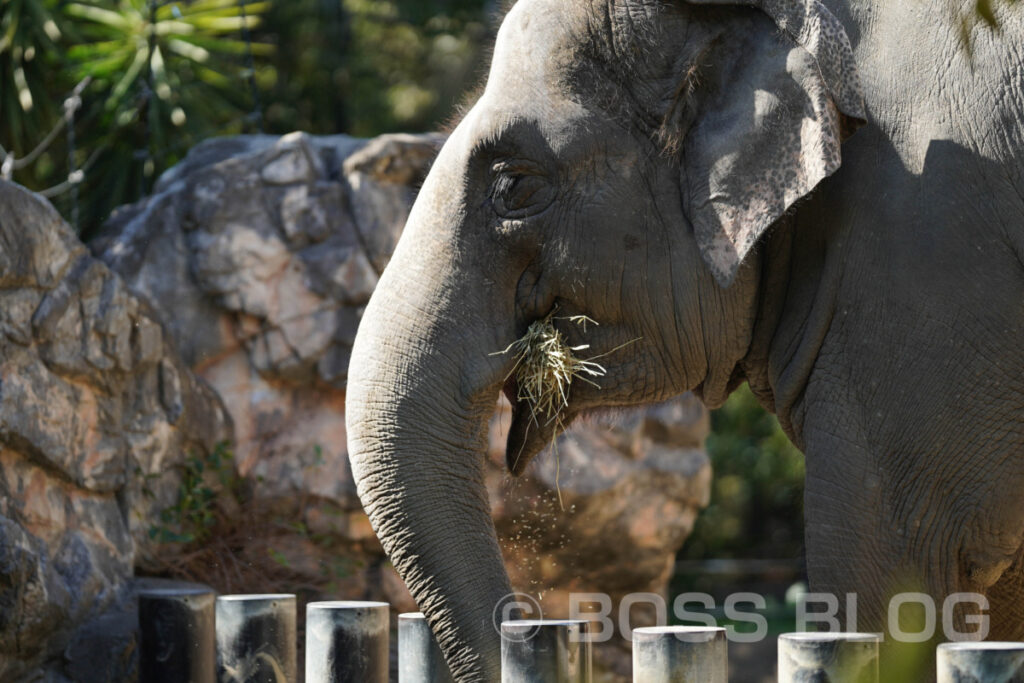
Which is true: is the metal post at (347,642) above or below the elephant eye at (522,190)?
below

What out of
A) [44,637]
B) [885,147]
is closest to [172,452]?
[44,637]

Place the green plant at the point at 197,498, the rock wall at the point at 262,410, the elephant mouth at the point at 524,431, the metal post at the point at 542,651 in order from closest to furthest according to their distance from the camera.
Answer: the metal post at the point at 542,651 → the elephant mouth at the point at 524,431 → the rock wall at the point at 262,410 → the green plant at the point at 197,498

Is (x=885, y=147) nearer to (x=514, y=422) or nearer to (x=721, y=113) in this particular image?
(x=721, y=113)

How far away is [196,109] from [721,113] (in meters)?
5.63

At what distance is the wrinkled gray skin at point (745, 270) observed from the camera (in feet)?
8.96

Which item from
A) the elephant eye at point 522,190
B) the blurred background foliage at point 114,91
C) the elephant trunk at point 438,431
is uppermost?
the blurred background foliage at point 114,91

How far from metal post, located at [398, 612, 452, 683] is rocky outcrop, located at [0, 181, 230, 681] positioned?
1.60 meters

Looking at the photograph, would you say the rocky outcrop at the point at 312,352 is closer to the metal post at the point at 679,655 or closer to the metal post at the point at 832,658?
the metal post at the point at 679,655

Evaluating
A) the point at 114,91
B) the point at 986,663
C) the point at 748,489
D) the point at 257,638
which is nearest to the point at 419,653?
the point at 257,638

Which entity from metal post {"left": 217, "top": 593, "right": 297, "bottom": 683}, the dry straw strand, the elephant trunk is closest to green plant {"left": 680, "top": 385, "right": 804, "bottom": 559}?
the dry straw strand

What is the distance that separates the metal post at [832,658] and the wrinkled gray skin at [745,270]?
1.72ft

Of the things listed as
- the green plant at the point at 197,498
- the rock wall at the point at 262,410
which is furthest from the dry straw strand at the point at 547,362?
the green plant at the point at 197,498

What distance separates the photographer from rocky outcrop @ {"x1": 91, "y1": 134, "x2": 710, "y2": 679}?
6059mm

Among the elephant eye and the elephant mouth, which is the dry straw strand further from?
the elephant eye
